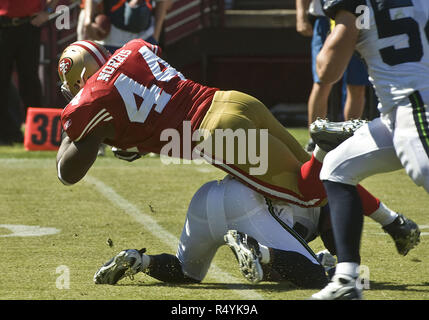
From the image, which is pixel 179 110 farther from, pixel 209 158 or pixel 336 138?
pixel 336 138

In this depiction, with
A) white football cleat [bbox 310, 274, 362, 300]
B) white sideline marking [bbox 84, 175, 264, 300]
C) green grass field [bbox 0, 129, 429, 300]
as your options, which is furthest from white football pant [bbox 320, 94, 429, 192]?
white sideline marking [bbox 84, 175, 264, 300]

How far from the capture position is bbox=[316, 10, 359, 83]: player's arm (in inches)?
143

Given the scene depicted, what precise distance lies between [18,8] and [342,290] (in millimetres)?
6197

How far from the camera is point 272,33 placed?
1217cm

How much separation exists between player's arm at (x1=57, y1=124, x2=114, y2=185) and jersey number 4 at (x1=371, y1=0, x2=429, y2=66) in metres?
1.22

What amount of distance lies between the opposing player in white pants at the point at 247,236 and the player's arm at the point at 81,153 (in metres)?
0.39

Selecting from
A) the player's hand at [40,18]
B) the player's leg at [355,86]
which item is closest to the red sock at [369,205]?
the player's leg at [355,86]

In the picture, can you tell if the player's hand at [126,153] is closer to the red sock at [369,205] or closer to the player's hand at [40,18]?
the red sock at [369,205]

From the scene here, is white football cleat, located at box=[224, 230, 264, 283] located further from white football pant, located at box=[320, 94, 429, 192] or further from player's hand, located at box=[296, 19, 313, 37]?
player's hand, located at box=[296, 19, 313, 37]

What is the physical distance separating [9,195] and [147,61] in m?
2.60

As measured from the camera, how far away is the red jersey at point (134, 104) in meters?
4.13
